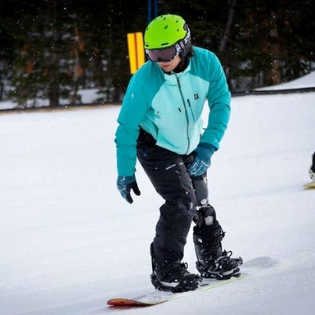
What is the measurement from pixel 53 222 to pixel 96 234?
963 millimetres

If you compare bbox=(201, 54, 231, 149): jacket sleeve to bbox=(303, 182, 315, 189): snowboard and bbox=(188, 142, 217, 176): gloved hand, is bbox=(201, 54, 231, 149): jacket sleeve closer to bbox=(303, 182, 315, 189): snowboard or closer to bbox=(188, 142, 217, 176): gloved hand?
bbox=(188, 142, 217, 176): gloved hand

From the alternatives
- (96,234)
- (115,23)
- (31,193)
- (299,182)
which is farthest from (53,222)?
(115,23)

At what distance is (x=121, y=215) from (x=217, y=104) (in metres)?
3.59

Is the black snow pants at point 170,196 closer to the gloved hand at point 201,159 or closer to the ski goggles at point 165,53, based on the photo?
the gloved hand at point 201,159

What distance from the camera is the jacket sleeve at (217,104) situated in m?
4.86

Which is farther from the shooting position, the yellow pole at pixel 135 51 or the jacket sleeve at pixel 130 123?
the yellow pole at pixel 135 51

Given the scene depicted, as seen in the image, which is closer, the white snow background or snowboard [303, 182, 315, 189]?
the white snow background

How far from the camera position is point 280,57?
2270cm

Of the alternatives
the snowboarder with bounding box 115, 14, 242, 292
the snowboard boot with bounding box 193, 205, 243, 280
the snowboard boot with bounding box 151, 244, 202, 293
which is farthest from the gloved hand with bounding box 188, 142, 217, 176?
the snowboard boot with bounding box 151, 244, 202, 293

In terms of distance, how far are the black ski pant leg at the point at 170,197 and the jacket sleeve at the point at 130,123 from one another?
173 millimetres

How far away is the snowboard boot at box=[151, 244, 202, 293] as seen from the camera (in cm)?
474

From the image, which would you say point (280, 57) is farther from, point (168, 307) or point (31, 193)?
point (168, 307)

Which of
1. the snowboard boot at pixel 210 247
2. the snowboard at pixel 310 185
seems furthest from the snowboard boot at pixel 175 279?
the snowboard at pixel 310 185

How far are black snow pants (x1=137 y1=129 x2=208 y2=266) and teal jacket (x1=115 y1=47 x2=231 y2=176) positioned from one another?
0.07 m
